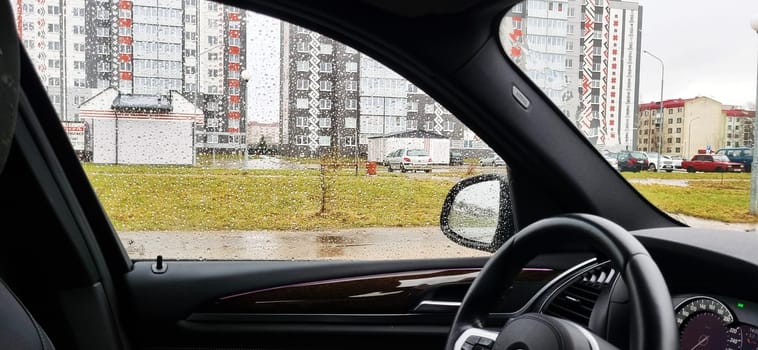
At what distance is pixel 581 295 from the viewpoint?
5.94 ft

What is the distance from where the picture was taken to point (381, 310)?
258 cm

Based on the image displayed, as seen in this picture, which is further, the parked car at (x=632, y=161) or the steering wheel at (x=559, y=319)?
the parked car at (x=632, y=161)

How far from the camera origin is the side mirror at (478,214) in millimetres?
2471

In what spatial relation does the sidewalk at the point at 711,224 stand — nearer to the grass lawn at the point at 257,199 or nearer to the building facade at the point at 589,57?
the building facade at the point at 589,57

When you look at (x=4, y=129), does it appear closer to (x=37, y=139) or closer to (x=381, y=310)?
(x=37, y=139)

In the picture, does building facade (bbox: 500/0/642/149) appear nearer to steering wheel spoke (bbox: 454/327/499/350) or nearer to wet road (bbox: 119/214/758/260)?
wet road (bbox: 119/214/758/260)

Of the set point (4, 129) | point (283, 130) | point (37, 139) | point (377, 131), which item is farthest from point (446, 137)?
point (4, 129)

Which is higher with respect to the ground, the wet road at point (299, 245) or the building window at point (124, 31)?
the building window at point (124, 31)

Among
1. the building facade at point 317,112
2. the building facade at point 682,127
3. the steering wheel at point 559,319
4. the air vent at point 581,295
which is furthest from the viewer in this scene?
the building facade at point 317,112

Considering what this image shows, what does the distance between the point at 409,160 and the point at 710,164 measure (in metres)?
1.03

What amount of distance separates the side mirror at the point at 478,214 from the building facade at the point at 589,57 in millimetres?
416

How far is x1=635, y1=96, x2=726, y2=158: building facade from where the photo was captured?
210 cm

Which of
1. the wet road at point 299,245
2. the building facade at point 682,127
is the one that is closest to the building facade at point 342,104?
the wet road at point 299,245

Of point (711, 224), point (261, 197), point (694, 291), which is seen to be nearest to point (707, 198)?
point (711, 224)
